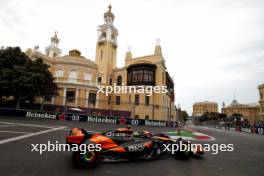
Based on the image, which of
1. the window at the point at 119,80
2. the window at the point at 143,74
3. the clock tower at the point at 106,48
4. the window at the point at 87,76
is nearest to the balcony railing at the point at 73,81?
the window at the point at 87,76

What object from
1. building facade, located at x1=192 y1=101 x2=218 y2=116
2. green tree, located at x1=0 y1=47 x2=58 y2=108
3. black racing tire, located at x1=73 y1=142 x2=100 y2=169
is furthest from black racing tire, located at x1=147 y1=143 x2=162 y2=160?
building facade, located at x1=192 y1=101 x2=218 y2=116

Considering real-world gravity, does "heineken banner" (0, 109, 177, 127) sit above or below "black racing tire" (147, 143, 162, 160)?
above

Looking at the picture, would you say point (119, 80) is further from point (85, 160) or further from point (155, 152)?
point (85, 160)

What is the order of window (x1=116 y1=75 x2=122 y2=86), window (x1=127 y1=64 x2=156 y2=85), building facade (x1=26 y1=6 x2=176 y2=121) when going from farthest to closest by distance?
window (x1=116 y1=75 x2=122 y2=86)
window (x1=127 y1=64 x2=156 y2=85)
building facade (x1=26 y1=6 x2=176 y2=121)

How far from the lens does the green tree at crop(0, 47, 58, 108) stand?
25234mm

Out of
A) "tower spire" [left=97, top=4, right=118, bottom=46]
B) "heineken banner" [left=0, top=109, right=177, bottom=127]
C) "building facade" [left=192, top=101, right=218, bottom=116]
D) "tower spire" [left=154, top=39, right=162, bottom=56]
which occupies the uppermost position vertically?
"tower spire" [left=97, top=4, right=118, bottom=46]

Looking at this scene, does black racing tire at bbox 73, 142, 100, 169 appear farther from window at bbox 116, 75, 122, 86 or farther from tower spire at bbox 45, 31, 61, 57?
tower spire at bbox 45, 31, 61, 57

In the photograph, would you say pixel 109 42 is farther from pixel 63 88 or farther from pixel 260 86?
pixel 260 86

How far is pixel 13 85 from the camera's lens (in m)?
25.1

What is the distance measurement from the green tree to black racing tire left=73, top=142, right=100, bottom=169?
22.2 meters

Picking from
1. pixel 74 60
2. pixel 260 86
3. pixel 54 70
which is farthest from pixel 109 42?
pixel 260 86

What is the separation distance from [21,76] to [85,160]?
2518cm

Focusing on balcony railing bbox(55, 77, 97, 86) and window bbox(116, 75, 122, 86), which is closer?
balcony railing bbox(55, 77, 97, 86)

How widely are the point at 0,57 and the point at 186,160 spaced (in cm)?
3082
